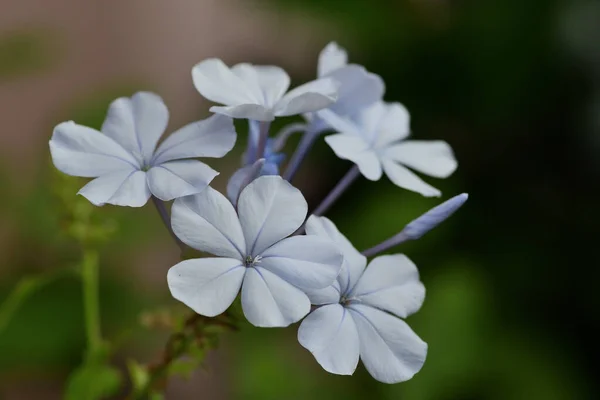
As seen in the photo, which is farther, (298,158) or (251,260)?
(298,158)

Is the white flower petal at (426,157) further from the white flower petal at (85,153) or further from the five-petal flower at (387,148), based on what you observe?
the white flower petal at (85,153)

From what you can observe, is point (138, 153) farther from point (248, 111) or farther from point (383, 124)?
Answer: point (383, 124)

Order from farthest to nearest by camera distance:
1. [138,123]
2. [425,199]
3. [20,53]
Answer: [425,199]
[20,53]
[138,123]

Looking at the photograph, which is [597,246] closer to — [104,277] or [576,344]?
[576,344]

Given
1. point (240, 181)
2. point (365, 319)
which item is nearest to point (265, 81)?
point (240, 181)

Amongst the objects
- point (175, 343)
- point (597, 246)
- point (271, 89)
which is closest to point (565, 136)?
point (597, 246)
